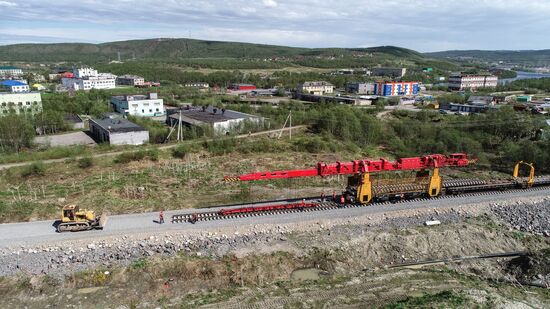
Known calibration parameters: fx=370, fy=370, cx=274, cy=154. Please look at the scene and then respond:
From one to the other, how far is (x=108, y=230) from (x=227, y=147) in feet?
60.8

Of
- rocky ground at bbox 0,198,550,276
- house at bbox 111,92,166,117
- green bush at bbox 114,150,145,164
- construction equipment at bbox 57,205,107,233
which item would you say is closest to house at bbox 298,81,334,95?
house at bbox 111,92,166,117

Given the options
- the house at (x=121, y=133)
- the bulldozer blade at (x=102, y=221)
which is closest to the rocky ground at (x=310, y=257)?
the bulldozer blade at (x=102, y=221)

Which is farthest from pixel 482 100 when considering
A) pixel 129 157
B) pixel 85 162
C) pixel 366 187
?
pixel 85 162

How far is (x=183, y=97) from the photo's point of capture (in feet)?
286

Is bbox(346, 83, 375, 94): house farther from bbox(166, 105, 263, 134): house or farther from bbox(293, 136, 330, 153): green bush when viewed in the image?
bbox(293, 136, 330, 153): green bush

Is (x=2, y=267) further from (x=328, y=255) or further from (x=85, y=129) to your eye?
(x=85, y=129)

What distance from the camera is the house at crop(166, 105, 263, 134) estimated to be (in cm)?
4735

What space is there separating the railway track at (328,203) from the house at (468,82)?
342 feet

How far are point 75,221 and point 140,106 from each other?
51.9 m

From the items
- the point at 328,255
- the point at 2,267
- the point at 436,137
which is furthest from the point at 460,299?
the point at 436,137

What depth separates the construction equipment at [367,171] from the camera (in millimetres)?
20578

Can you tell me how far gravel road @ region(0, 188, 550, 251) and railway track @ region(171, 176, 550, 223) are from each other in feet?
1.41

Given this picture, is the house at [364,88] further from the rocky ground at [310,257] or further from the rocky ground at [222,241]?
the rocky ground at [310,257]

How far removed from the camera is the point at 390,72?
157500 millimetres
